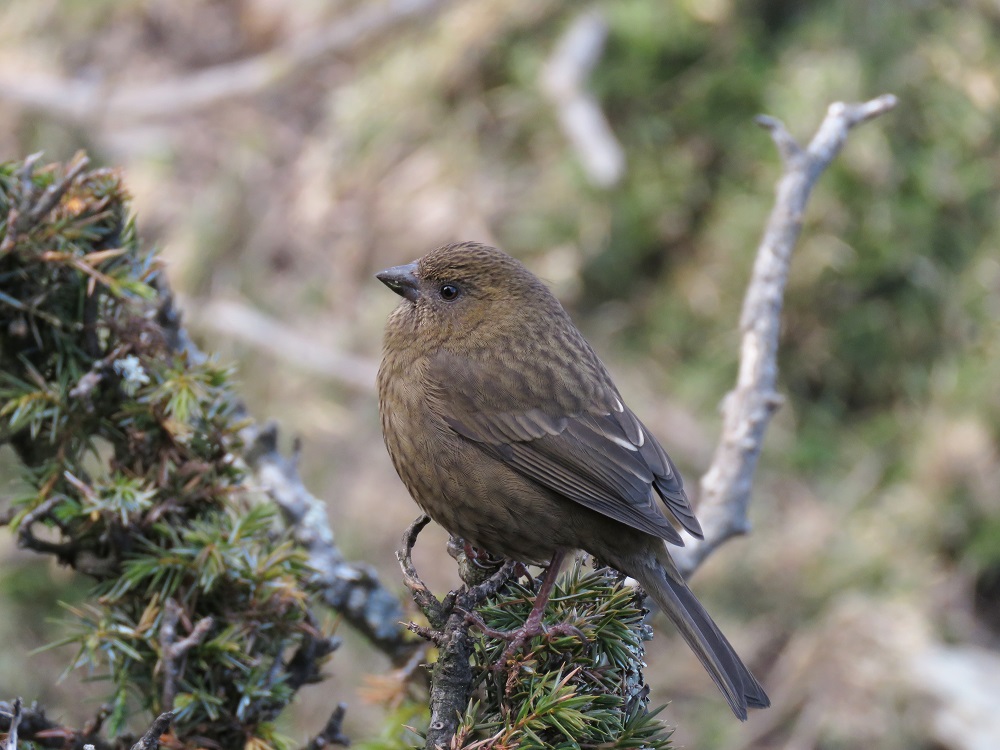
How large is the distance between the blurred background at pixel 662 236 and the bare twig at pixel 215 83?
0.09 feet

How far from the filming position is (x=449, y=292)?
3.30 metres

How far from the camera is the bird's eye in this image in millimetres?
3297

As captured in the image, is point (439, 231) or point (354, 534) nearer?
point (354, 534)

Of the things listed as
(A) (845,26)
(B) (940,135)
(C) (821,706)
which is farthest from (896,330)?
(C) (821,706)

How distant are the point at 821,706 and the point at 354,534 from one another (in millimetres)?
2801

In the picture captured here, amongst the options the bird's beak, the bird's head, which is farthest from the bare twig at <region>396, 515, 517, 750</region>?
the bird's beak

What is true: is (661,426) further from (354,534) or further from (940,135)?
(940,135)

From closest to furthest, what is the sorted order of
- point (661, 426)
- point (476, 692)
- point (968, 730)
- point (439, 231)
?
point (476, 692)
point (968, 730)
point (661, 426)
point (439, 231)

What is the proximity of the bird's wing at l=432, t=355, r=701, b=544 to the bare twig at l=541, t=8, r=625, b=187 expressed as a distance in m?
4.33

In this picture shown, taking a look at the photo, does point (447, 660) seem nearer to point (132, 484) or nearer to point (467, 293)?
point (132, 484)

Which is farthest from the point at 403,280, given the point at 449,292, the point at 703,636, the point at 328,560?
the point at 703,636

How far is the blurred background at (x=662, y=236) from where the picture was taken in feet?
19.5

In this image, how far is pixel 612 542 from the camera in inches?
111

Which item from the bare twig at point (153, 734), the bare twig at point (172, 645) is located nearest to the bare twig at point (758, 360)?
the bare twig at point (172, 645)
